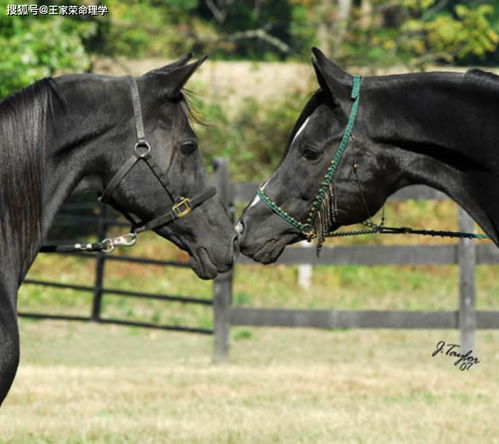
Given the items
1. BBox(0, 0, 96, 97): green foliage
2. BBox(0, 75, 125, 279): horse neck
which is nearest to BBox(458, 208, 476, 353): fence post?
BBox(0, 0, 96, 97): green foliage

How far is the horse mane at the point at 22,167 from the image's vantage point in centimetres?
416

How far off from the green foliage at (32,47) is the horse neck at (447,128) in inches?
321

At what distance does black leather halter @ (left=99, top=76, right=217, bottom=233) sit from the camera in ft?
14.2

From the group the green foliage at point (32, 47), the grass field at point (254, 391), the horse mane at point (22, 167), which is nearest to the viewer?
the horse mane at point (22, 167)

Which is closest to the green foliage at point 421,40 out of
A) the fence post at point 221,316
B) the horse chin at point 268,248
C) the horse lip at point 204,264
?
the fence post at point 221,316

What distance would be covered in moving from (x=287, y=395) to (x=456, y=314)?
2297 millimetres

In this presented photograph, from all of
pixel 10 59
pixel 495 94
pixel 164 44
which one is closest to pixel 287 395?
pixel 495 94

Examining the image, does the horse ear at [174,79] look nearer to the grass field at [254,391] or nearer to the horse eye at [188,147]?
the horse eye at [188,147]

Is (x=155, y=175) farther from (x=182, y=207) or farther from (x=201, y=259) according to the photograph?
(x=201, y=259)

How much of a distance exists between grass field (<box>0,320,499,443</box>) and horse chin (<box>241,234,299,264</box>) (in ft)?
7.27

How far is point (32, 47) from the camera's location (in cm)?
1245

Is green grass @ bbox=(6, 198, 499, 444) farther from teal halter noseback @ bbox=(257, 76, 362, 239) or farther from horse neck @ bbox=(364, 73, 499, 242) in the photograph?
horse neck @ bbox=(364, 73, 499, 242)

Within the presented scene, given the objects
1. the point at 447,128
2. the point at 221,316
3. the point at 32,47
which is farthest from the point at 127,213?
the point at 32,47

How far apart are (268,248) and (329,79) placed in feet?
2.81
